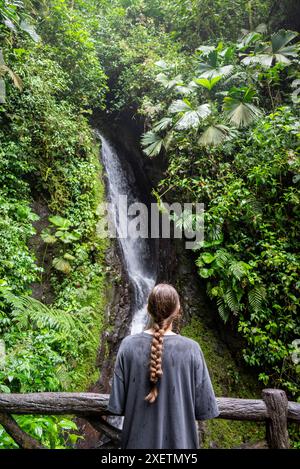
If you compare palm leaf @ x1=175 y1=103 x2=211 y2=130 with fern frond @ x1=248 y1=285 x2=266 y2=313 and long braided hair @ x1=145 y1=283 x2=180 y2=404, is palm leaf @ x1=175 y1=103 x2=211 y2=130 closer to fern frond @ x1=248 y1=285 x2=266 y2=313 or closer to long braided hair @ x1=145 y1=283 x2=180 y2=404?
fern frond @ x1=248 y1=285 x2=266 y2=313

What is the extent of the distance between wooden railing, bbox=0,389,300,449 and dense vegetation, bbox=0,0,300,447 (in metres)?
0.46

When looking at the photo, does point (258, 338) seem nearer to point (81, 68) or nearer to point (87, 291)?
point (87, 291)

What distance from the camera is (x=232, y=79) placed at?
8602mm

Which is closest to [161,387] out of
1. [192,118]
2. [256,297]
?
[256,297]

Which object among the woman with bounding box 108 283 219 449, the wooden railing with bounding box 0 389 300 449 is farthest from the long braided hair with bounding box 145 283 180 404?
the wooden railing with bounding box 0 389 300 449

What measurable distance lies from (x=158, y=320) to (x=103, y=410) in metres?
1.25

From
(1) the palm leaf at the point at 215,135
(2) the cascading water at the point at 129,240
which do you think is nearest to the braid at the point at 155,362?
(1) the palm leaf at the point at 215,135

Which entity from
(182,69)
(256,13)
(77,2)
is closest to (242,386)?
(182,69)

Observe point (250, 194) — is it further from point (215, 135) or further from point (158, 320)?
point (158, 320)

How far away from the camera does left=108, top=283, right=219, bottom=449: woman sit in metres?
1.82

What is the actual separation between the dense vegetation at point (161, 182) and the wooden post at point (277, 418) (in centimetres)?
220

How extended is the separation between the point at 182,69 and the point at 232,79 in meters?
1.93

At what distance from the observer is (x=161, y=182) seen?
7543 mm

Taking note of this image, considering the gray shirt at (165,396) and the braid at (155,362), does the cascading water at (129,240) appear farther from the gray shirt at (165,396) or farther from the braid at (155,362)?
the braid at (155,362)
